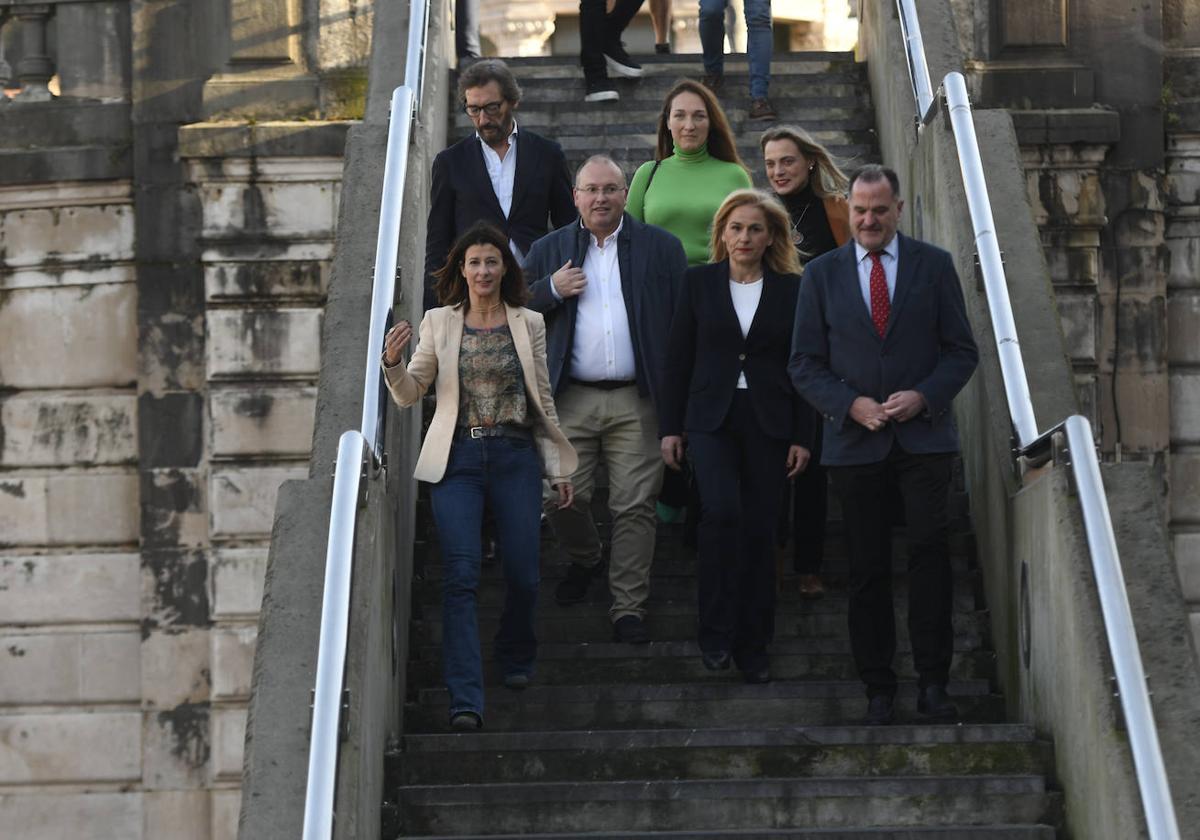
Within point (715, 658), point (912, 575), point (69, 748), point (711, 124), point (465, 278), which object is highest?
point (711, 124)

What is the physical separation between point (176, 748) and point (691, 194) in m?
5.55

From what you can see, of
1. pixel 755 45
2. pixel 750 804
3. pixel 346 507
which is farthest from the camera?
pixel 755 45

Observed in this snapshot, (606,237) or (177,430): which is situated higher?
(606,237)

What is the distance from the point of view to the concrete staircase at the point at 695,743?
7871 mm

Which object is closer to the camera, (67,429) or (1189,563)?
(1189,563)

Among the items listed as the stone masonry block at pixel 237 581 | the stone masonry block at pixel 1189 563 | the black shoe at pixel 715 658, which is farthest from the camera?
the stone masonry block at pixel 237 581

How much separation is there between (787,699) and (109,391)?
6.59 metres

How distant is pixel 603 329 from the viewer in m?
9.34

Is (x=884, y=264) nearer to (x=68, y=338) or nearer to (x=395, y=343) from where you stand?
(x=395, y=343)

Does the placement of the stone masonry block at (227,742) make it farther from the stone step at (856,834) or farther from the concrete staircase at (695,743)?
the stone step at (856,834)

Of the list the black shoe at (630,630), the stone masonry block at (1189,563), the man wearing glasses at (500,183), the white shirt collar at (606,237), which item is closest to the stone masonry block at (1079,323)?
the stone masonry block at (1189,563)

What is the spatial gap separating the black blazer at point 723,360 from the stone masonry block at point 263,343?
4.88 m

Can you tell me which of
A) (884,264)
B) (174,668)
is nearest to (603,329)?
(884,264)

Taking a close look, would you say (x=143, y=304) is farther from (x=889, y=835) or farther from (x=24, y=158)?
(x=889, y=835)
